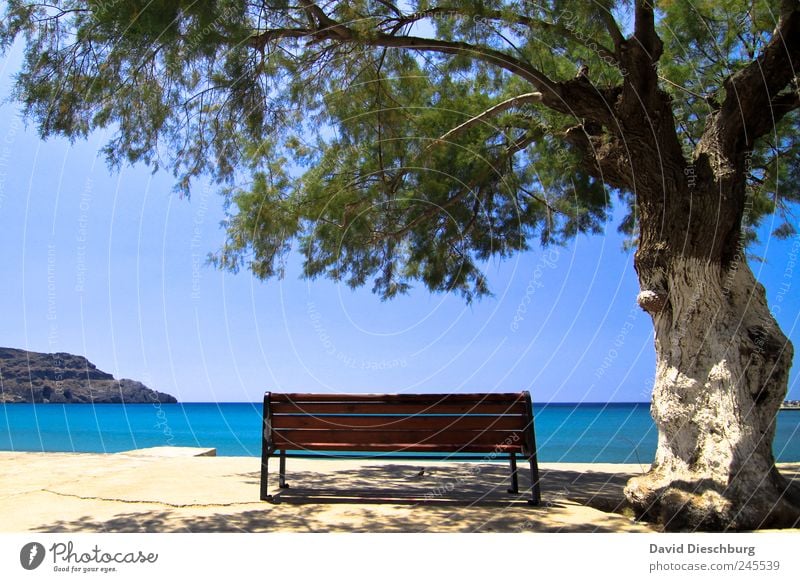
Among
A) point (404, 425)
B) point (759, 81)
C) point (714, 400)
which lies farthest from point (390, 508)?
point (759, 81)

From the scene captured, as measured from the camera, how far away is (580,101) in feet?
19.6

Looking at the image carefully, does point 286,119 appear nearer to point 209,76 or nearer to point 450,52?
point 209,76

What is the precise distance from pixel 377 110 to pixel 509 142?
173 centimetres

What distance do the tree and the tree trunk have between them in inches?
0.6

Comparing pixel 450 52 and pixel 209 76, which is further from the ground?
pixel 450 52

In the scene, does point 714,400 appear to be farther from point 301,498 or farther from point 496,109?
point 496,109

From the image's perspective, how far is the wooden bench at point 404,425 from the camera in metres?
5.12

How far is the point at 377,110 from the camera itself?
7.48m

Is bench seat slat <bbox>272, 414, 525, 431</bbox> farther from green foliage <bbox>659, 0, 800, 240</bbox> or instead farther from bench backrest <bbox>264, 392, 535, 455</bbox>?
green foliage <bbox>659, 0, 800, 240</bbox>

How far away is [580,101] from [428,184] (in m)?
2.40

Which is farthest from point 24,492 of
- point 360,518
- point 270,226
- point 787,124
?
point 787,124

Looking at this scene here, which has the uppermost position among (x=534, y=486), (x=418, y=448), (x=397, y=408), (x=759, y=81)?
(x=759, y=81)

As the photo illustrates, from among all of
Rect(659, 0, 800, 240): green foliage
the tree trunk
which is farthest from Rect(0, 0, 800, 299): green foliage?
the tree trunk
